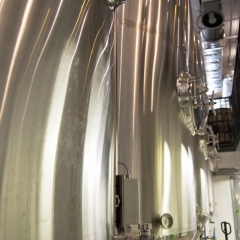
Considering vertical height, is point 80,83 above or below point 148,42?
below

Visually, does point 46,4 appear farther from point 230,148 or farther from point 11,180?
point 230,148

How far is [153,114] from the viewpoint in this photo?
125 cm

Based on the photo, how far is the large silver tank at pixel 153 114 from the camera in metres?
1.16

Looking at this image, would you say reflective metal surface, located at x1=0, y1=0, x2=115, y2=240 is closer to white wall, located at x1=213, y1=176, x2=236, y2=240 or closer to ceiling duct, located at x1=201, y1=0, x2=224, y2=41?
ceiling duct, located at x1=201, y1=0, x2=224, y2=41

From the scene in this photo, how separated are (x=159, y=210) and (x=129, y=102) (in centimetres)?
44

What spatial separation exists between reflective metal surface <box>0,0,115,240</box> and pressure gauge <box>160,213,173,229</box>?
1.68ft

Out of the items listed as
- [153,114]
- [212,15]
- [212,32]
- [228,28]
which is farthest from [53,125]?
[228,28]

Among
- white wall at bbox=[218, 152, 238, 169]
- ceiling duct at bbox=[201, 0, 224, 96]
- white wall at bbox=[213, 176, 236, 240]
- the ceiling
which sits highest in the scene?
the ceiling

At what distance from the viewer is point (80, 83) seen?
634 millimetres

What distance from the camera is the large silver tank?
1163mm

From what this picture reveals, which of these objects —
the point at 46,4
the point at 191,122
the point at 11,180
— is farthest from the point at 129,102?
the point at 11,180

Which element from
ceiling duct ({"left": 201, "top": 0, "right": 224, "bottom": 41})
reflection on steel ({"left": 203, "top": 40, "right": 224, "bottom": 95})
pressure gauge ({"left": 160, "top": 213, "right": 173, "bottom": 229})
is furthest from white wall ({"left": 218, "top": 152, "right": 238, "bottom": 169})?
pressure gauge ({"left": 160, "top": 213, "right": 173, "bottom": 229})

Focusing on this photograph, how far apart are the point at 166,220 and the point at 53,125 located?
81 cm

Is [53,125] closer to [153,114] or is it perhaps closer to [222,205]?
[153,114]
